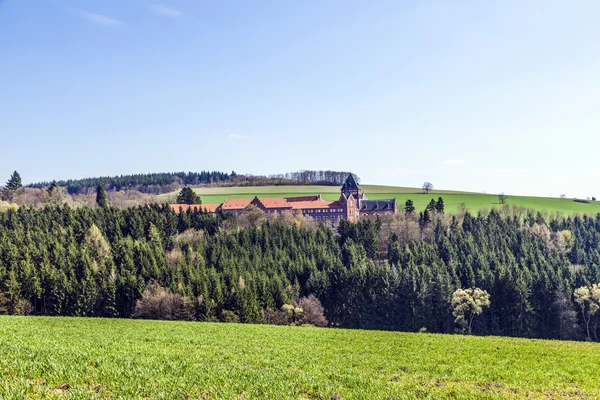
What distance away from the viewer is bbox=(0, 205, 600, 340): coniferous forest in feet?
218

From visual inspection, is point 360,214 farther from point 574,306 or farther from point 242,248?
point 574,306

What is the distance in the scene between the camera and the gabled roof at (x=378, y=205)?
160375 mm

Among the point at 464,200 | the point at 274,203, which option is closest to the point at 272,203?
the point at 274,203

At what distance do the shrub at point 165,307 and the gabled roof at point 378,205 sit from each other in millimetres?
108795

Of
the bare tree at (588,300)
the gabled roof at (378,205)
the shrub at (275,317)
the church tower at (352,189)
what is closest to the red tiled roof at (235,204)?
the church tower at (352,189)

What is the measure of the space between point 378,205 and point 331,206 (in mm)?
20119

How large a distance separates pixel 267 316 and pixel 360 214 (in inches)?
3977

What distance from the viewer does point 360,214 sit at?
6373 inches

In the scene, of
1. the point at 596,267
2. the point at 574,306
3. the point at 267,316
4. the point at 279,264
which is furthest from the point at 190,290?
the point at 596,267

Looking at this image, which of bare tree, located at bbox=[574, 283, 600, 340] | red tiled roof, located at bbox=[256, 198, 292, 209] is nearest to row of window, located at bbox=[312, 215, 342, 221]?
red tiled roof, located at bbox=[256, 198, 292, 209]

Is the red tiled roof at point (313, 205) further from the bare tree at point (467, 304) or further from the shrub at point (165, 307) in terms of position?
the shrub at point (165, 307)

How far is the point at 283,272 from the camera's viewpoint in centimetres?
8000

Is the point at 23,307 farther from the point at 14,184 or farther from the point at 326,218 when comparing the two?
the point at 14,184

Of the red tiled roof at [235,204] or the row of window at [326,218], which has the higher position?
the red tiled roof at [235,204]
